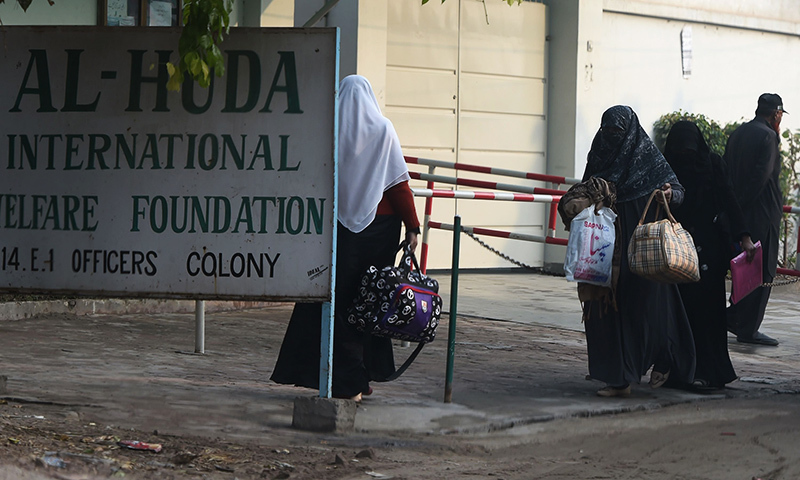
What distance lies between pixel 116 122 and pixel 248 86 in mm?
615

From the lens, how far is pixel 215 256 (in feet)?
16.0

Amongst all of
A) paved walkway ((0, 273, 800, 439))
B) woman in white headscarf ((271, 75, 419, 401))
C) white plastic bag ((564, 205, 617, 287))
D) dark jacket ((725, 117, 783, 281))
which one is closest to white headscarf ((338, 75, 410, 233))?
woman in white headscarf ((271, 75, 419, 401))

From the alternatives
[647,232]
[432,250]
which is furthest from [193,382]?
[432,250]

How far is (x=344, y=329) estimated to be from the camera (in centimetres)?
540

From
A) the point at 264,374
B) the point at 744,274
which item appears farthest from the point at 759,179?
the point at 264,374

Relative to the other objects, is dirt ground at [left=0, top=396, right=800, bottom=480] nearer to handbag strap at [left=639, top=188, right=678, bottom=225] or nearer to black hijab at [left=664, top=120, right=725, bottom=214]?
handbag strap at [left=639, top=188, right=678, bottom=225]

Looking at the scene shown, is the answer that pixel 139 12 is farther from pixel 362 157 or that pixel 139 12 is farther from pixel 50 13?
pixel 362 157

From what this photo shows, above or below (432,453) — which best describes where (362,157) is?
above

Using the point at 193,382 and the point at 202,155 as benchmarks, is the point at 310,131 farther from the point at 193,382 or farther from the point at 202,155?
the point at 193,382

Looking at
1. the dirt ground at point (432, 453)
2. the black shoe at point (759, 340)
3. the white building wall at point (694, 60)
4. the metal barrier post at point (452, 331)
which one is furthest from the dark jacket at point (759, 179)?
the white building wall at point (694, 60)

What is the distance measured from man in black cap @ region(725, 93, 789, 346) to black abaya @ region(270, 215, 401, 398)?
4.14 meters

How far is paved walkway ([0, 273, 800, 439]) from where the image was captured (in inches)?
206

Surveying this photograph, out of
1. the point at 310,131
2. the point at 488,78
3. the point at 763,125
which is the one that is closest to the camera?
the point at 310,131

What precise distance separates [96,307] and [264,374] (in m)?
2.88
